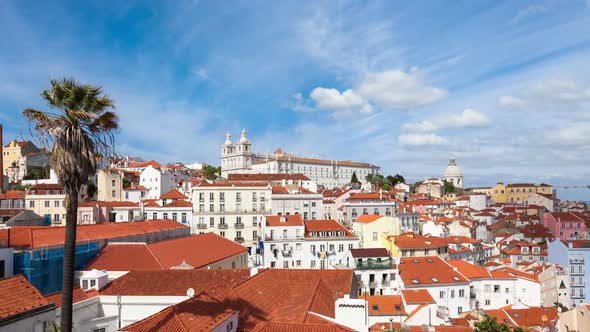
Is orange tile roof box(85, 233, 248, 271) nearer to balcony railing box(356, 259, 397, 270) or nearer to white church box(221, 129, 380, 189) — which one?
balcony railing box(356, 259, 397, 270)

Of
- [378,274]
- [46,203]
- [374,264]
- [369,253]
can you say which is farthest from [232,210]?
[46,203]

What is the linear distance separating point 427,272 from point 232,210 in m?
27.8

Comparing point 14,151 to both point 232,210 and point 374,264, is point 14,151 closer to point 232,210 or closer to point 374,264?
point 232,210

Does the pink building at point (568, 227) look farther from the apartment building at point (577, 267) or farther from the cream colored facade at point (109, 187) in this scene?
the cream colored facade at point (109, 187)

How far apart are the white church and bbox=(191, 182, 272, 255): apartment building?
3456 inches

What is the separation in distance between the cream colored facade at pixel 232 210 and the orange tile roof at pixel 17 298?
41.1 metres

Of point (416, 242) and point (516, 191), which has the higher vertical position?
point (516, 191)

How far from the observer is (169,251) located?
2834cm

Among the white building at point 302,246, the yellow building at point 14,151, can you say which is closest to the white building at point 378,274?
the white building at point 302,246

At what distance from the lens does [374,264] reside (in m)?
39.4

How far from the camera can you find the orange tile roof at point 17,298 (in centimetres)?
1191

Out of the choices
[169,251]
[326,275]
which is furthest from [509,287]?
[169,251]

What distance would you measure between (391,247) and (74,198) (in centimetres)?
4097

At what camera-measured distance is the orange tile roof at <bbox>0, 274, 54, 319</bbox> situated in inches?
469
